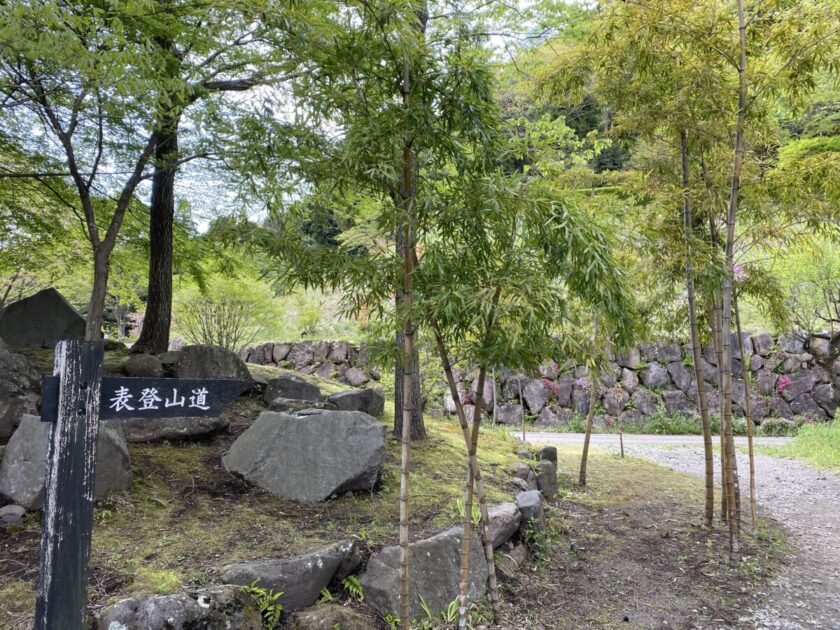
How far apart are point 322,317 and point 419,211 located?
10528 millimetres

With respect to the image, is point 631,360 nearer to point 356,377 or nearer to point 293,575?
point 356,377

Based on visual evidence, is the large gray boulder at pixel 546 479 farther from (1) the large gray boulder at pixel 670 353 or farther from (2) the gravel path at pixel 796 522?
(1) the large gray boulder at pixel 670 353

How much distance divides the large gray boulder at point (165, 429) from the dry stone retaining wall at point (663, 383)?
679cm

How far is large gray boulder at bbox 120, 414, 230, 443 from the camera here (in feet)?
14.6

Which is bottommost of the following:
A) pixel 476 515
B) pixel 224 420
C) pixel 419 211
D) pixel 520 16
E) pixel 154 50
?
pixel 476 515

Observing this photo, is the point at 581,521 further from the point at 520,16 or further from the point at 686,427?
the point at 686,427

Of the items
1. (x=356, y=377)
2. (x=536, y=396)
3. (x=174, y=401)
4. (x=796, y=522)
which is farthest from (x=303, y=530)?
(x=536, y=396)

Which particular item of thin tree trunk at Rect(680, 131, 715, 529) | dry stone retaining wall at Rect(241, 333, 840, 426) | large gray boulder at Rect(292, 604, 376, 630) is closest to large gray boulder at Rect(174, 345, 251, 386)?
large gray boulder at Rect(292, 604, 376, 630)

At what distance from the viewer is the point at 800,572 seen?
163 inches

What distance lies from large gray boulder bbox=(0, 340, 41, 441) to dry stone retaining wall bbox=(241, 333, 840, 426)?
25.2 feet

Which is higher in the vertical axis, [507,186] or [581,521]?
[507,186]

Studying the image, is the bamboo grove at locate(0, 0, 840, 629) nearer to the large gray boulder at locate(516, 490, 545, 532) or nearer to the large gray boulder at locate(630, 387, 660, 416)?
the large gray boulder at locate(516, 490, 545, 532)

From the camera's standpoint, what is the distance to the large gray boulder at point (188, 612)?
2.35m

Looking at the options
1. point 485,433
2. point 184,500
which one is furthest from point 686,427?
point 184,500
